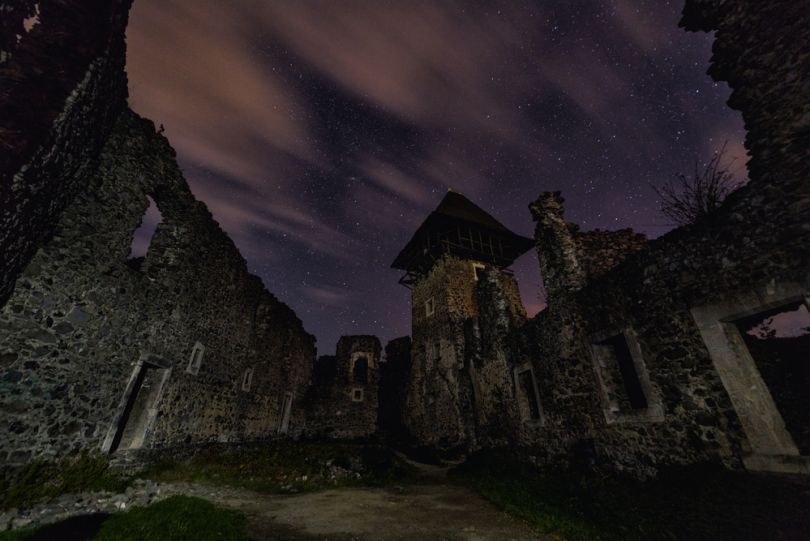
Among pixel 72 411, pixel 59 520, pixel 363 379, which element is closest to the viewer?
pixel 59 520

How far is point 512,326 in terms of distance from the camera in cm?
1144

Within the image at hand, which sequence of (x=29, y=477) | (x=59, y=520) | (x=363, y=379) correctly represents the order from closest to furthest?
1. (x=59, y=520)
2. (x=29, y=477)
3. (x=363, y=379)

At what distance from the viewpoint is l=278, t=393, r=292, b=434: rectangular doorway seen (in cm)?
1600

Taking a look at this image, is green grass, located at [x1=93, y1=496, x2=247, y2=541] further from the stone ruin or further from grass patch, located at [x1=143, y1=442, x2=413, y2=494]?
grass patch, located at [x1=143, y1=442, x2=413, y2=494]

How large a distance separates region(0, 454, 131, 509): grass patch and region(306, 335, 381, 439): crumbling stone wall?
14259mm

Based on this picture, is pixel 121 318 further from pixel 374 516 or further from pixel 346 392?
pixel 346 392

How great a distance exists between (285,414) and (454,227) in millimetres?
15667

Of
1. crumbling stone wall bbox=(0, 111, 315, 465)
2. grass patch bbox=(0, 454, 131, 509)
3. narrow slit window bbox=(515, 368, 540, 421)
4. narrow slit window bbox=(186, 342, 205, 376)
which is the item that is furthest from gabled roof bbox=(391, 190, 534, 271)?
grass patch bbox=(0, 454, 131, 509)

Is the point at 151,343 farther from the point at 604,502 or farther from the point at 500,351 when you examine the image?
the point at 500,351

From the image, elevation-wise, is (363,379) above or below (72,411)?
above

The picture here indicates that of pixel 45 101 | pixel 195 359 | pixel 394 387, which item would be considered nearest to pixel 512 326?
pixel 195 359

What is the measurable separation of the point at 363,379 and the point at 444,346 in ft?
24.6

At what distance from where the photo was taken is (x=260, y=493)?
7.07 meters

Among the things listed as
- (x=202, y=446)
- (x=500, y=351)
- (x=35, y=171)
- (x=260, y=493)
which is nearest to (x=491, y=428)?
(x=500, y=351)
